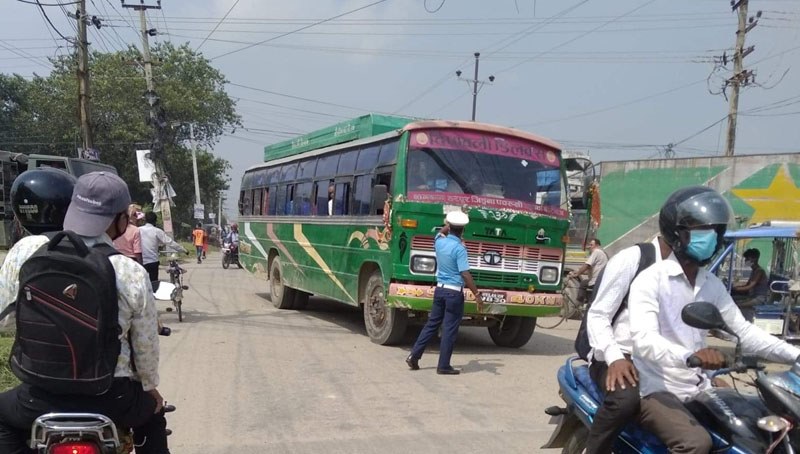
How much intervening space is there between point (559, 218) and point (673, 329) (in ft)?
19.9

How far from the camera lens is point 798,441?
2.44 meters

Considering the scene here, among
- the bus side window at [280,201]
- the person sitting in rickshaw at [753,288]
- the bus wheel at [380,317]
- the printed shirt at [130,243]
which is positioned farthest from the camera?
the bus side window at [280,201]

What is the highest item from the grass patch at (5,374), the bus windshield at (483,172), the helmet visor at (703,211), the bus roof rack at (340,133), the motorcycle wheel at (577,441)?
the bus roof rack at (340,133)

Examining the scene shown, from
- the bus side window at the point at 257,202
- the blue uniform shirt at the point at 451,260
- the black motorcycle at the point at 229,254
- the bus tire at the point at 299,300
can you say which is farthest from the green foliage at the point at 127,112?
the blue uniform shirt at the point at 451,260

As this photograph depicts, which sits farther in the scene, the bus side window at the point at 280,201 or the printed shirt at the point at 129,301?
Answer: the bus side window at the point at 280,201

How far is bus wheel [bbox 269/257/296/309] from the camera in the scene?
12984 millimetres

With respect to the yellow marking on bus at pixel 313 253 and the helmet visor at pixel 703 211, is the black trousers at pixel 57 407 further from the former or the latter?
the yellow marking on bus at pixel 313 253

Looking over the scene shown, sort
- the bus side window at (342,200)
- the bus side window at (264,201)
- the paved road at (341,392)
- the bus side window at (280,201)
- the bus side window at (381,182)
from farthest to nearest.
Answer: the bus side window at (264,201) < the bus side window at (280,201) < the bus side window at (342,200) < the bus side window at (381,182) < the paved road at (341,392)

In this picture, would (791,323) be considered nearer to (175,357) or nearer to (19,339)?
(175,357)

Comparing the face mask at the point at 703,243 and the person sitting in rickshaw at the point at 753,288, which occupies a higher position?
the face mask at the point at 703,243

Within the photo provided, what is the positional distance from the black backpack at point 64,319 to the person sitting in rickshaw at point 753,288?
903 centimetres

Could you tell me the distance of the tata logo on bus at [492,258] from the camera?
27.6ft

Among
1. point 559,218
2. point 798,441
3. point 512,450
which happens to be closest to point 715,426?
point 798,441

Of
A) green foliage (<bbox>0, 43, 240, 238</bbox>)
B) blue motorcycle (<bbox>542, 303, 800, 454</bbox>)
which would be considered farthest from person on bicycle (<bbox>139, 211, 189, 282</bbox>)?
green foliage (<bbox>0, 43, 240, 238</bbox>)
